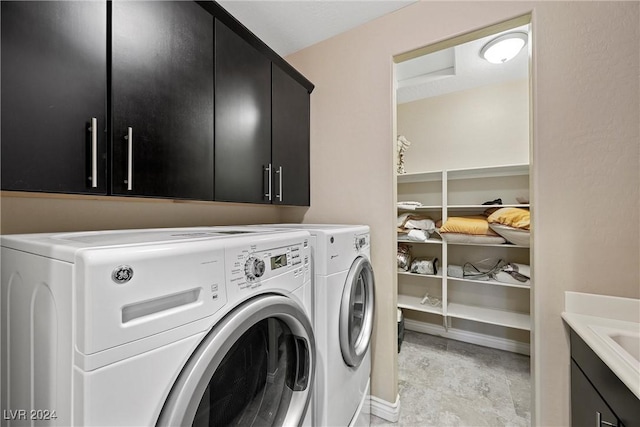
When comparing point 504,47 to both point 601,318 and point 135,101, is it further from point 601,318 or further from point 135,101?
point 135,101

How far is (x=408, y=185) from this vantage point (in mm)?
2783

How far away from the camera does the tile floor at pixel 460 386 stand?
1.61 m

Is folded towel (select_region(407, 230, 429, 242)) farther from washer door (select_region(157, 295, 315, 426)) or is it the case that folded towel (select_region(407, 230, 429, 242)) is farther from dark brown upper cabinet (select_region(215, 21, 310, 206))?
washer door (select_region(157, 295, 315, 426))

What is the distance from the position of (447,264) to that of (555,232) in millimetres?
1397

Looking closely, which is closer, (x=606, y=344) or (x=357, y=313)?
(x=606, y=344)

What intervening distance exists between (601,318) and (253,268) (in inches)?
57.2

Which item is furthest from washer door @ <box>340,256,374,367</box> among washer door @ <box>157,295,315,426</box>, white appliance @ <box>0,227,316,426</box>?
white appliance @ <box>0,227,316,426</box>

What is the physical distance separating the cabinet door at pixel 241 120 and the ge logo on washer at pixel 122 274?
79 cm

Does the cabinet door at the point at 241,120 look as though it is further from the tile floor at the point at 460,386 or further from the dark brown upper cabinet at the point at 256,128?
the tile floor at the point at 460,386

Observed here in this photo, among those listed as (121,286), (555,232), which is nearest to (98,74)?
(121,286)

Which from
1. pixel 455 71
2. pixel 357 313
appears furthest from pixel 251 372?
pixel 455 71

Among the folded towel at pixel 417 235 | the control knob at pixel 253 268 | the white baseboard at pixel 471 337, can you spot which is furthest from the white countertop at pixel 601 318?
the white baseboard at pixel 471 337

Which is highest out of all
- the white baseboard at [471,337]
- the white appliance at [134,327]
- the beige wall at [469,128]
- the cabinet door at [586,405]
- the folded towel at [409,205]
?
the beige wall at [469,128]

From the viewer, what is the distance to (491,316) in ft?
7.35
